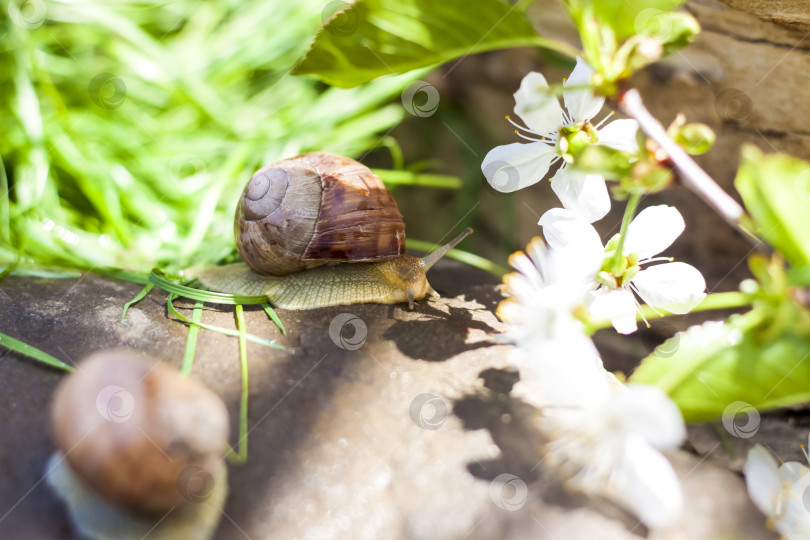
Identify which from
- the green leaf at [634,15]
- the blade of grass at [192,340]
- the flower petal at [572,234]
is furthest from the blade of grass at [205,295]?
the green leaf at [634,15]

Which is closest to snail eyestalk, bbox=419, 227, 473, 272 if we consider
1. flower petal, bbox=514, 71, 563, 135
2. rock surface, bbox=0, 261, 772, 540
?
rock surface, bbox=0, 261, 772, 540

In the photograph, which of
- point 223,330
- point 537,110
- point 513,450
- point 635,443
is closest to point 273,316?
point 223,330

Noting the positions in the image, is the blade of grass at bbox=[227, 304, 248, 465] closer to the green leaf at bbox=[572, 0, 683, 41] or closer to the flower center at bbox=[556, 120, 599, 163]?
the flower center at bbox=[556, 120, 599, 163]

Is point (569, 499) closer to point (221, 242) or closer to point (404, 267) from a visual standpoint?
point (404, 267)

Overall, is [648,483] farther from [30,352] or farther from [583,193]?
[30,352]

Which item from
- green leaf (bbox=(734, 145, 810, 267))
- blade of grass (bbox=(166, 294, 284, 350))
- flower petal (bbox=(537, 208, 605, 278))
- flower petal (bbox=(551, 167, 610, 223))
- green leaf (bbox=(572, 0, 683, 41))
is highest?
green leaf (bbox=(572, 0, 683, 41))

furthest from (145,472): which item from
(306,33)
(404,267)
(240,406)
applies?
(306,33)
